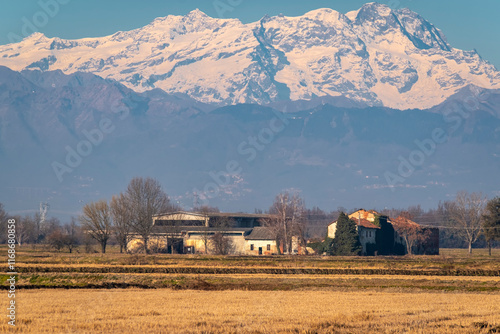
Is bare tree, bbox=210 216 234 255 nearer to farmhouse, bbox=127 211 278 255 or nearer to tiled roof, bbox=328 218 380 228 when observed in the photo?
farmhouse, bbox=127 211 278 255

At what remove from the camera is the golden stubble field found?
35.0m

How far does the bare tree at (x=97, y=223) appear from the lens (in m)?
127

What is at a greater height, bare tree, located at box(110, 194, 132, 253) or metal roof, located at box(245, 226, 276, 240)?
bare tree, located at box(110, 194, 132, 253)

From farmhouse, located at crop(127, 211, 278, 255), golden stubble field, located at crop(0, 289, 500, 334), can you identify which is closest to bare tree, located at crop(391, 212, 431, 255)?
farmhouse, located at crop(127, 211, 278, 255)

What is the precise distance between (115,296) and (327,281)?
2012 cm

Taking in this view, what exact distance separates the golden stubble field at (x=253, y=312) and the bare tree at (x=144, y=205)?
7649 cm

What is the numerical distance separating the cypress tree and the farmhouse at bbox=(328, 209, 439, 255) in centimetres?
247

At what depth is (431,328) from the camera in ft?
115

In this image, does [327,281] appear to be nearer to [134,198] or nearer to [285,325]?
[285,325]

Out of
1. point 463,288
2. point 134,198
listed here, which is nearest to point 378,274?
point 463,288

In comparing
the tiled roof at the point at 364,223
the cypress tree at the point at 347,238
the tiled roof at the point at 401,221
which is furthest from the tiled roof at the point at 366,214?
the cypress tree at the point at 347,238

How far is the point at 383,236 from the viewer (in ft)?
431

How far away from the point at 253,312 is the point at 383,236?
9413 centimetres

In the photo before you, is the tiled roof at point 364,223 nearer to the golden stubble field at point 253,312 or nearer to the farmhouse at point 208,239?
the farmhouse at point 208,239
